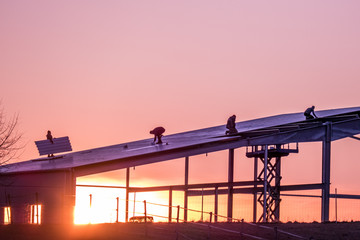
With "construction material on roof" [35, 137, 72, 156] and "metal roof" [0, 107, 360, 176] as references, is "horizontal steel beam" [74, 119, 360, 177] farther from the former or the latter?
"construction material on roof" [35, 137, 72, 156]

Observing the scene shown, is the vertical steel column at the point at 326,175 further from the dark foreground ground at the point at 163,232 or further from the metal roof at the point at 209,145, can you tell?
the dark foreground ground at the point at 163,232

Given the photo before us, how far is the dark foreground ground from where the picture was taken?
87.4 feet

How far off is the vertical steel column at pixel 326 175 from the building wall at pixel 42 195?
13.0 metres

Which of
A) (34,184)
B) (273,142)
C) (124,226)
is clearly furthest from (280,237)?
(34,184)

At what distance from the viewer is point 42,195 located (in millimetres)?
35500

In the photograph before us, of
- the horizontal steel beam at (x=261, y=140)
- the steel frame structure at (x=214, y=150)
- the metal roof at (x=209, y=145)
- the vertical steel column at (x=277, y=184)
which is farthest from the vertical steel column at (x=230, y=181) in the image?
the horizontal steel beam at (x=261, y=140)

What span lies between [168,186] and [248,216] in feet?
19.3

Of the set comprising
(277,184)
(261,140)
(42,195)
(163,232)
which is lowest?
(163,232)

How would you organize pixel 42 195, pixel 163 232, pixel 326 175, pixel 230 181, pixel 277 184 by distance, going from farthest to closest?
pixel 277 184
pixel 230 181
pixel 326 175
pixel 42 195
pixel 163 232

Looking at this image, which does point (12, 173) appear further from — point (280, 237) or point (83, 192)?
point (280, 237)

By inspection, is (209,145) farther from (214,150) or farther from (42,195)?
(42,195)

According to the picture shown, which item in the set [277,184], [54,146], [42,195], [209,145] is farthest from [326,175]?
[54,146]

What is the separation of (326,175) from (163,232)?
1216cm

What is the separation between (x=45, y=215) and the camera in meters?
35.1
